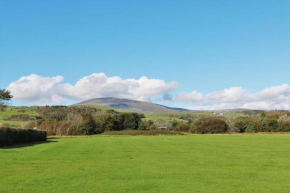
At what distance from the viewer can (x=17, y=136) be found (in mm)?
45812

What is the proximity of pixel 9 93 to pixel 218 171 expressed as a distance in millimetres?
64744

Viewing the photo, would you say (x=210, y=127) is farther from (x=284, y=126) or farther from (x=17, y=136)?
(x=17, y=136)

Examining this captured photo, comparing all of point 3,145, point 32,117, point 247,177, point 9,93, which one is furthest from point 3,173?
point 32,117

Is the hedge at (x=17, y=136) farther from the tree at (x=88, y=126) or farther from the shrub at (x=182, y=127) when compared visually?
the shrub at (x=182, y=127)

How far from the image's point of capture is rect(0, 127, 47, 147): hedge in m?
39.6

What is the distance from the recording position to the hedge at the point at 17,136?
39.6 metres

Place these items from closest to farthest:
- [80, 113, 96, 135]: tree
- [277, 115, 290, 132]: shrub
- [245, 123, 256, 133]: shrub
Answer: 1. [277, 115, 290, 132]: shrub
2. [245, 123, 256, 133]: shrub
3. [80, 113, 96, 135]: tree

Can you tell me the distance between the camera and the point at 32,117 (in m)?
134

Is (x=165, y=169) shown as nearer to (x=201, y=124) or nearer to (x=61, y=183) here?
(x=61, y=183)

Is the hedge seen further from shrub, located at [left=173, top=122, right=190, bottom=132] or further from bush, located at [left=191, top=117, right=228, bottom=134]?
shrub, located at [left=173, top=122, right=190, bottom=132]

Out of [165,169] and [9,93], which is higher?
[9,93]

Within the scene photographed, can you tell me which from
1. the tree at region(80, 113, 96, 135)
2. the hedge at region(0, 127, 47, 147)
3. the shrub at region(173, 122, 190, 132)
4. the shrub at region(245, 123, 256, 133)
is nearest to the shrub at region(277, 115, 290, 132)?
the shrub at region(245, 123, 256, 133)

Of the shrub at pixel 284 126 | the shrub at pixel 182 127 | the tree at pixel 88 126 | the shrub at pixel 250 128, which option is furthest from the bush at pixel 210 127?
the tree at pixel 88 126

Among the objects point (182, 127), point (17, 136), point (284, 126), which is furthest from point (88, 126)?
point (284, 126)
